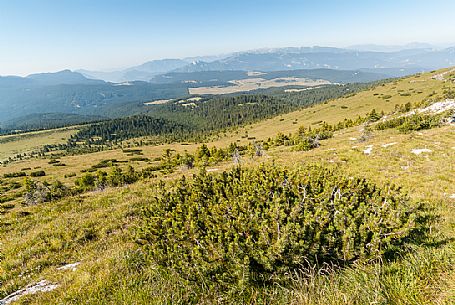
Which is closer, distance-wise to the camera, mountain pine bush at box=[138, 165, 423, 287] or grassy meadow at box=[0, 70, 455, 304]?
grassy meadow at box=[0, 70, 455, 304]

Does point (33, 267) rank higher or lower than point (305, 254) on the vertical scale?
lower

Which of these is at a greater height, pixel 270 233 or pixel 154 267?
pixel 270 233

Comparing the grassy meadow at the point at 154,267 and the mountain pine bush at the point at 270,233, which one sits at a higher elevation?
the mountain pine bush at the point at 270,233

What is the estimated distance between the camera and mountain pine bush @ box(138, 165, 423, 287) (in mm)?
4094

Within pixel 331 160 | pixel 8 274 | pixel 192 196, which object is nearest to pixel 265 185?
pixel 192 196

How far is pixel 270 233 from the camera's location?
450 cm

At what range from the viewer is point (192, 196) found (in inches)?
250

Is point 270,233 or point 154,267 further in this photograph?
point 154,267

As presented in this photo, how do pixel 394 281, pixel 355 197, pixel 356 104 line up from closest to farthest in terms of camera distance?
1. pixel 394 281
2. pixel 355 197
3. pixel 356 104

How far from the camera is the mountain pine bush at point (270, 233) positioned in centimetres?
409

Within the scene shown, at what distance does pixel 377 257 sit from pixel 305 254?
1.31 meters

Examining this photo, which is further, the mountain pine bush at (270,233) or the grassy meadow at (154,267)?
the mountain pine bush at (270,233)

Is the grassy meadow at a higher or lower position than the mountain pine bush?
lower

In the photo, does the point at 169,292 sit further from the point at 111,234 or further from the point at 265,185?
the point at 111,234
